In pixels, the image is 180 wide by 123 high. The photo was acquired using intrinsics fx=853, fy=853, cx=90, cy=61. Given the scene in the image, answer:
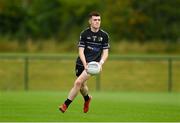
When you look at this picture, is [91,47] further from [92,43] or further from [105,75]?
[105,75]

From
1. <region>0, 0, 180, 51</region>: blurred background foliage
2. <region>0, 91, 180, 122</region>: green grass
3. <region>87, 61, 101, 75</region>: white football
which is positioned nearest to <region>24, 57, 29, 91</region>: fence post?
<region>0, 91, 180, 122</region>: green grass

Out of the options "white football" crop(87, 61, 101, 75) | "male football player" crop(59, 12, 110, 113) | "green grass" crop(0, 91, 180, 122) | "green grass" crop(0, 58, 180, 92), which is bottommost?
"green grass" crop(0, 58, 180, 92)

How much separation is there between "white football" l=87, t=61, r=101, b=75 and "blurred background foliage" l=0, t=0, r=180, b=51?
40460mm

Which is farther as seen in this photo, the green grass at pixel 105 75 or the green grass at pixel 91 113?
the green grass at pixel 105 75

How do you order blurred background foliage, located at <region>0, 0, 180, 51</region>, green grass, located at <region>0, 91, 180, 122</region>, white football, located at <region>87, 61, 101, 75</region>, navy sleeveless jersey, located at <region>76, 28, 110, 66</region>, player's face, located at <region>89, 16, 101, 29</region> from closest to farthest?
green grass, located at <region>0, 91, 180, 122</region> → white football, located at <region>87, 61, 101, 75</region> → player's face, located at <region>89, 16, 101, 29</region> → navy sleeveless jersey, located at <region>76, 28, 110, 66</region> → blurred background foliage, located at <region>0, 0, 180, 51</region>

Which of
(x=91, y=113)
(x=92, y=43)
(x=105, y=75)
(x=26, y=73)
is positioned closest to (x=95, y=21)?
(x=92, y=43)

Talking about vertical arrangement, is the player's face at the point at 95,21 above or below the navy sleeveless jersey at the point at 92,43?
above

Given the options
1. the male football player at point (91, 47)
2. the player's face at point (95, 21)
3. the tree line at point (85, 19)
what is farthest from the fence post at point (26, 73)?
the tree line at point (85, 19)

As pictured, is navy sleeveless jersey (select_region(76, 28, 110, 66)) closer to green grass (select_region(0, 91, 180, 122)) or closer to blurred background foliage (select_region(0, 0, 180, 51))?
green grass (select_region(0, 91, 180, 122))

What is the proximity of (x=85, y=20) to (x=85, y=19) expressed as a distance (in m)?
0.10

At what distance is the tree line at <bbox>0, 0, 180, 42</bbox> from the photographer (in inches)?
2522

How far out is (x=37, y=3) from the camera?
72125 millimetres

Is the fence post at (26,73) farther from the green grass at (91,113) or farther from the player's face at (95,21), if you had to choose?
the player's face at (95,21)

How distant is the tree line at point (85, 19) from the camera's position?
6406 cm
